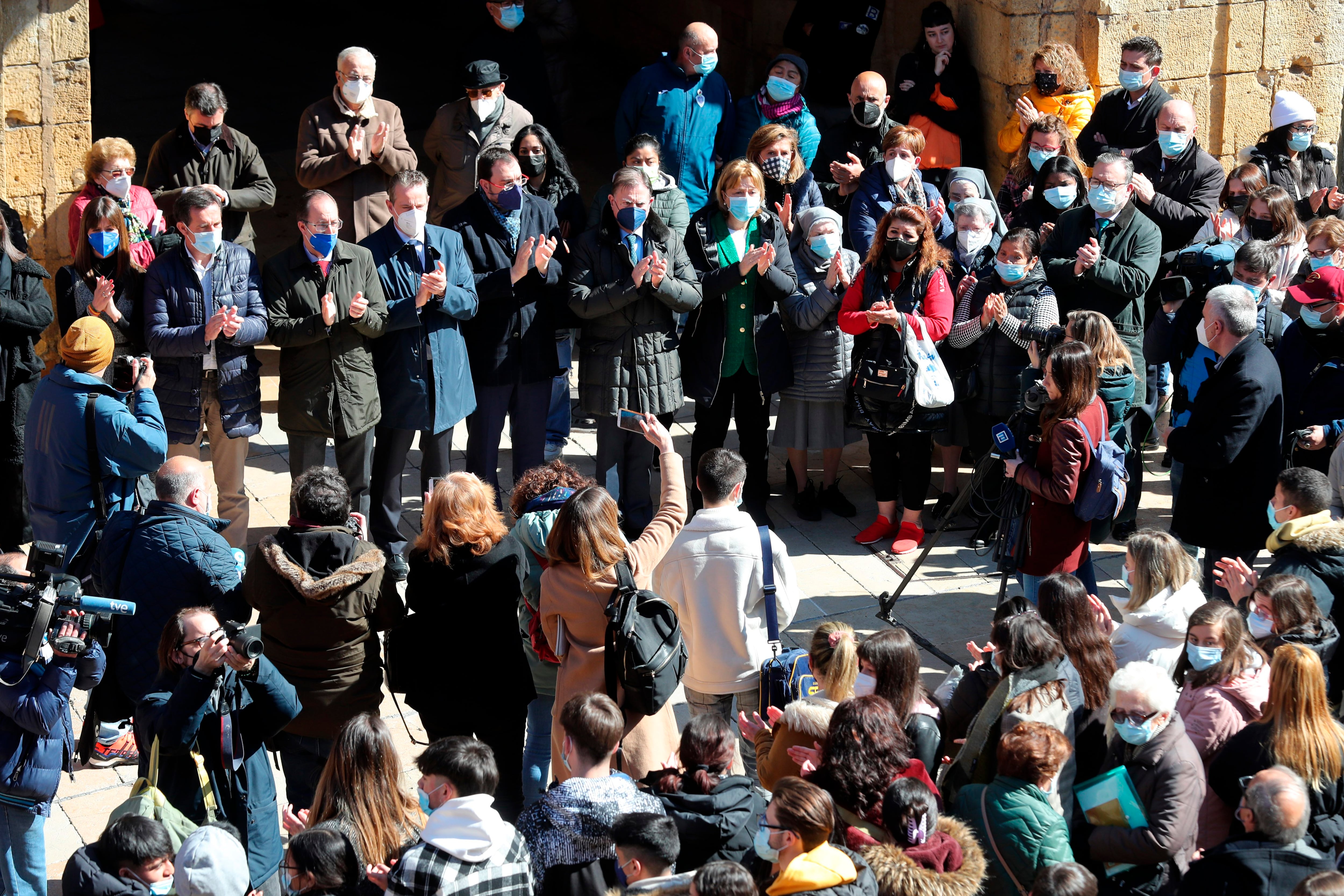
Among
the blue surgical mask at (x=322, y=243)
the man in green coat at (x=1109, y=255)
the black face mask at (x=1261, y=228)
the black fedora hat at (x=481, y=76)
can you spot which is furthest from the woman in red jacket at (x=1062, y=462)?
the black fedora hat at (x=481, y=76)

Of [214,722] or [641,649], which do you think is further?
[641,649]

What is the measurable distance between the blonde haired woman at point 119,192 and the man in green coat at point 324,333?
763 mm

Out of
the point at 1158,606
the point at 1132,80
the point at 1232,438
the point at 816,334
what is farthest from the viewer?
the point at 1132,80

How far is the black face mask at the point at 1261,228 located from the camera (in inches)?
317

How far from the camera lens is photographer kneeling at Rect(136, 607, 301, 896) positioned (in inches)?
183

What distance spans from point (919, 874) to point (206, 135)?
19.9 feet

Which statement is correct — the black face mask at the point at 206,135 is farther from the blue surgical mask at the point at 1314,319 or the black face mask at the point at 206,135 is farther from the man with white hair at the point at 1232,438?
→ the blue surgical mask at the point at 1314,319

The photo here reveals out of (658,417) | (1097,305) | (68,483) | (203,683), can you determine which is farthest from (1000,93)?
(203,683)

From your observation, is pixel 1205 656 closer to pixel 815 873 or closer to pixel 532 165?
pixel 815 873

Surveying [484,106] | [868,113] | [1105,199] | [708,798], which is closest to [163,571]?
[708,798]

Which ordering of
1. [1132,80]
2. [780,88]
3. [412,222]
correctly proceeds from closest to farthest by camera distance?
[412,222] → [1132,80] → [780,88]

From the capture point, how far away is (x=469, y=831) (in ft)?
13.2

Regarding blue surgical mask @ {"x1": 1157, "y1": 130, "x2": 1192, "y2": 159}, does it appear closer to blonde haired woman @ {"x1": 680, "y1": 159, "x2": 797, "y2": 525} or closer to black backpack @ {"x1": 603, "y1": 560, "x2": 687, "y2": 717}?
blonde haired woman @ {"x1": 680, "y1": 159, "x2": 797, "y2": 525}

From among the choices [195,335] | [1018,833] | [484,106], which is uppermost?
[484,106]
